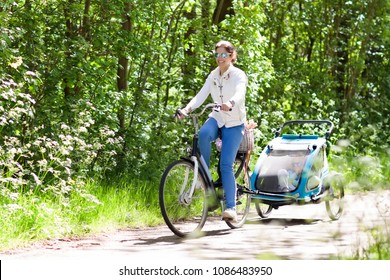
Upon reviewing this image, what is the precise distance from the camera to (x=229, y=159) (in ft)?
30.2

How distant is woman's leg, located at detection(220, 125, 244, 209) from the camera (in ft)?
30.1

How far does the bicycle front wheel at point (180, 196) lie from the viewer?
8.67 metres

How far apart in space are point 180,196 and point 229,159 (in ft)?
2.30

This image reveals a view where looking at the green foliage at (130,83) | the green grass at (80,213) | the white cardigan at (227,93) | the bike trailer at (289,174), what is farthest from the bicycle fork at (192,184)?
the bike trailer at (289,174)

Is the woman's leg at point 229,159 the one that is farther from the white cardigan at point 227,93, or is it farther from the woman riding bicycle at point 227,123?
the white cardigan at point 227,93

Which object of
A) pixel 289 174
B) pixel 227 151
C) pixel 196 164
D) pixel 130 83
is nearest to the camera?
pixel 196 164

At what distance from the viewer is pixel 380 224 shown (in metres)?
5.38

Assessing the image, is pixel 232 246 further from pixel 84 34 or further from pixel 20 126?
pixel 84 34

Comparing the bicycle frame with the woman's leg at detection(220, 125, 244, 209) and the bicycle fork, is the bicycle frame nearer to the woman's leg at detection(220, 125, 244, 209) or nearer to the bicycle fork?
the bicycle fork

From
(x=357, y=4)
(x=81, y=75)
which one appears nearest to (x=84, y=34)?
(x=81, y=75)

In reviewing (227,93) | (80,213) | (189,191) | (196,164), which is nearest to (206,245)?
(189,191)

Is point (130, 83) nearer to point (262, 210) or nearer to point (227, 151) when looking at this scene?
point (262, 210)

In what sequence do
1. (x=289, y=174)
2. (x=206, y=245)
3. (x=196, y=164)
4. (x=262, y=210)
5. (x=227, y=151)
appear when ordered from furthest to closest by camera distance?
(x=262, y=210), (x=289, y=174), (x=227, y=151), (x=196, y=164), (x=206, y=245)

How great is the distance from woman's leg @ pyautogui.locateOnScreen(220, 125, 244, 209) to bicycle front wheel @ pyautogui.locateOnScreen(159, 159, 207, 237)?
289 millimetres
